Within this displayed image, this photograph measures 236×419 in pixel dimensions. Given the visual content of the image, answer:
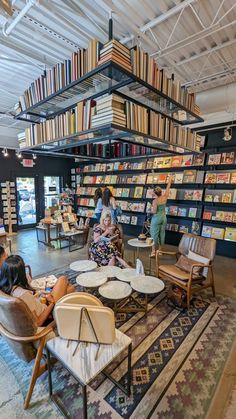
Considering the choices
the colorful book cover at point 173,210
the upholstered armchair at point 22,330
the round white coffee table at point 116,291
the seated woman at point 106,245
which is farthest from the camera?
the colorful book cover at point 173,210

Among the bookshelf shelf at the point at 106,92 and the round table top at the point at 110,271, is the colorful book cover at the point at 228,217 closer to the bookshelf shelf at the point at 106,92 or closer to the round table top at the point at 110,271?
the bookshelf shelf at the point at 106,92

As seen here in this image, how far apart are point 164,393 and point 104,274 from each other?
140 cm

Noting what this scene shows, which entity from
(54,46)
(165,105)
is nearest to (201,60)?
(165,105)

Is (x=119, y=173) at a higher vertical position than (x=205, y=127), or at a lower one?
lower

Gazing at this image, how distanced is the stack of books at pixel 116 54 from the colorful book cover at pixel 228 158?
3.37 metres

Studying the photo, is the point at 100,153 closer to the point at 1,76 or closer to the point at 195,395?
the point at 1,76

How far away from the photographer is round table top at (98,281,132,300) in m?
2.30

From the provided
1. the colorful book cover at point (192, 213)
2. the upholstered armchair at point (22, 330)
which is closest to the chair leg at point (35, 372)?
the upholstered armchair at point (22, 330)

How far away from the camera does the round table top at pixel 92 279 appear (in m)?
2.51

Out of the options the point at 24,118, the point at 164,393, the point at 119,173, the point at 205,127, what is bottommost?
the point at 164,393

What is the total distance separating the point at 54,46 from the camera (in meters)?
2.72

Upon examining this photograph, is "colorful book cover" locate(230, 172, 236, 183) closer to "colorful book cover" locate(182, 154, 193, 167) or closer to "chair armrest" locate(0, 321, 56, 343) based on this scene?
"colorful book cover" locate(182, 154, 193, 167)

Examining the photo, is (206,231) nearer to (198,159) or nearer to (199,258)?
(198,159)

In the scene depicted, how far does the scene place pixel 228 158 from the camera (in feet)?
14.8
